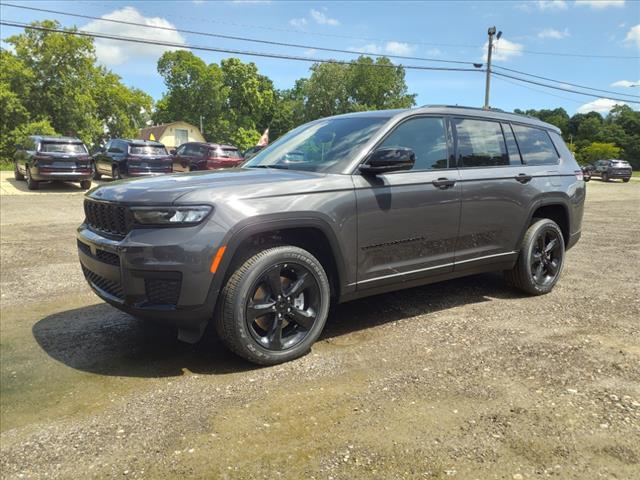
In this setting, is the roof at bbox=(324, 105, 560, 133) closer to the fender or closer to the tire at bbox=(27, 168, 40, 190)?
the fender

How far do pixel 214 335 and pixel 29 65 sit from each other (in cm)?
4484

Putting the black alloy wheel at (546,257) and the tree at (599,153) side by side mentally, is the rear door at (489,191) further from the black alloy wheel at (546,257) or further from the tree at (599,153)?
the tree at (599,153)

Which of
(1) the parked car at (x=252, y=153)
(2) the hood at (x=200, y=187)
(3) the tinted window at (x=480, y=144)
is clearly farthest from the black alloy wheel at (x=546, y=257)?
(1) the parked car at (x=252, y=153)

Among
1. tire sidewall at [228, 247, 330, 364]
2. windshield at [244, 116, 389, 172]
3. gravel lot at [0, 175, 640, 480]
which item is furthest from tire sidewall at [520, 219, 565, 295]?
tire sidewall at [228, 247, 330, 364]

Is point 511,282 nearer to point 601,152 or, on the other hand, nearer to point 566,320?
point 566,320

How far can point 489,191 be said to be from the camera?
447 centimetres

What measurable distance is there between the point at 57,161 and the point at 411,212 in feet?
50.1

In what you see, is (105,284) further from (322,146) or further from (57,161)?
(57,161)

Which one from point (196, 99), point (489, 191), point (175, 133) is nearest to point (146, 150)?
point (489, 191)

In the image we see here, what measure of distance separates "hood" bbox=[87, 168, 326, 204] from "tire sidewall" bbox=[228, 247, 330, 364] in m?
0.43

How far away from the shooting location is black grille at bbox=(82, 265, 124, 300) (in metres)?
3.21

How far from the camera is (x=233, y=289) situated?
316 cm

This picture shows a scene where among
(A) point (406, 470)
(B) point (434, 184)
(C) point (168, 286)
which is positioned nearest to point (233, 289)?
(C) point (168, 286)

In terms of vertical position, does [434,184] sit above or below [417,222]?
above
